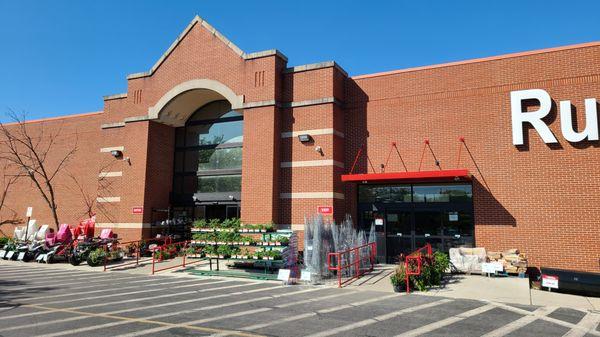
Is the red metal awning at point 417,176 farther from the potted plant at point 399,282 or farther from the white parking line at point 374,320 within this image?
the white parking line at point 374,320

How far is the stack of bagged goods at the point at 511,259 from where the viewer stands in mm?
14023

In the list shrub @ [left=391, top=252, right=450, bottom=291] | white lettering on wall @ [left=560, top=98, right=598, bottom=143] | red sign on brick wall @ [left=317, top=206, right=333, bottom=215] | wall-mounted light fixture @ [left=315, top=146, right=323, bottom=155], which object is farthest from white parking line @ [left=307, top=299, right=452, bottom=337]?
wall-mounted light fixture @ [left=315, top=146, right=323, bottom=155]

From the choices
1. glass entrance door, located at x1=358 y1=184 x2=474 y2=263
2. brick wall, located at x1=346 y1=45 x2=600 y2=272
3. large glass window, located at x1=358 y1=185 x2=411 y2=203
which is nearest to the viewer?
brick wall, located at x1=346 y1=45 x2=600 y2=272

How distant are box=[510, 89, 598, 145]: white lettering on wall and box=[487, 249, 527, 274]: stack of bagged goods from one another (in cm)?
400

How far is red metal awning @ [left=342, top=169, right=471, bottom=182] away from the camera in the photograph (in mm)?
15117

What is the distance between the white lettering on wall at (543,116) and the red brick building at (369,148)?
4cm

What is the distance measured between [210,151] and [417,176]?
11.1 metres

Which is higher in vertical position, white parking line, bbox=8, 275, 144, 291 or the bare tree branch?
the bare tree branch

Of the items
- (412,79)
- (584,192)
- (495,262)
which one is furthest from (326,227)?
(584,192)

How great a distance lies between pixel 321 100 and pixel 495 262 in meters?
9.06

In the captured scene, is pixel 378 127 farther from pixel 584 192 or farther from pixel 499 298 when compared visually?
pixel 499 298

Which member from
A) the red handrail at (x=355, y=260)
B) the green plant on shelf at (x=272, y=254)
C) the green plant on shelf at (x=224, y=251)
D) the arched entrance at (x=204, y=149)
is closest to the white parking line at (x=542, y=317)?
the red handrail at (x=355, y=260)

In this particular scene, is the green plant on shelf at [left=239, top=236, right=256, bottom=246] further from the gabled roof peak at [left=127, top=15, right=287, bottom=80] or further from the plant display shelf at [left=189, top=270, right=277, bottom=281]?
the gabled roof peak at [left=127, top=15, right=287, bottom=80]

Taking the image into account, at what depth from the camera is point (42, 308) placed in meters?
9.70
